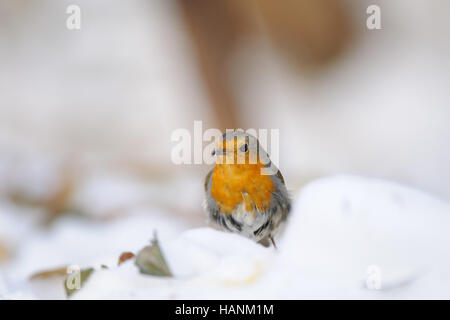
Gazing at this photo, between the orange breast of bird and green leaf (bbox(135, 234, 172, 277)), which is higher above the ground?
the orange breast of bird

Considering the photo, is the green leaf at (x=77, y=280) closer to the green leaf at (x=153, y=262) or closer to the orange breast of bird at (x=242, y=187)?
the green leaf at (x=153, y=262)

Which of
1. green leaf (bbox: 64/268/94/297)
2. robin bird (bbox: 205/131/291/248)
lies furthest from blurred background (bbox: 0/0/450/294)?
green leaf (bbox: 64/268/94/297)

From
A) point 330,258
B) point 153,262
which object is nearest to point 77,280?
point 153,262

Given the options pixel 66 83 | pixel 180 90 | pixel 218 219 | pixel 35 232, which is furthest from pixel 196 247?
pixel 66 83

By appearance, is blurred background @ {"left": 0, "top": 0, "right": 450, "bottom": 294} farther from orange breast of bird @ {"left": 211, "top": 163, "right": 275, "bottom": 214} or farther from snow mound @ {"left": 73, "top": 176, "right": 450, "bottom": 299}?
snow mound @ {"left": 73, "top": 176, "right": 450, "bottom": 299}

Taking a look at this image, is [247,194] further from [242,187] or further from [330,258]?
[330,258]

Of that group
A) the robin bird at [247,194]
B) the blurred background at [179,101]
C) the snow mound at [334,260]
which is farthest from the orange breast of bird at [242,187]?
the snow mound at [334,260]
